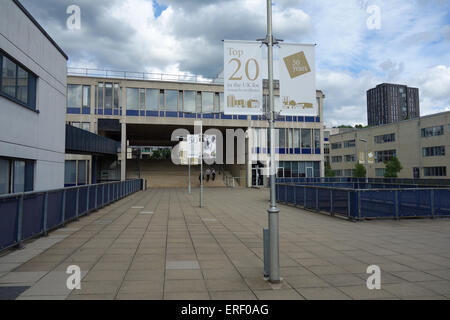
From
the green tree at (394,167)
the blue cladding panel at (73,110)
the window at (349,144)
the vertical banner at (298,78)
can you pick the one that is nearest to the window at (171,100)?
the blue cladding panel at (73,110)

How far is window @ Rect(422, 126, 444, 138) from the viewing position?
51750 millimetres

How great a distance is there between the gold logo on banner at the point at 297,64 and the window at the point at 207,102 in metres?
33.9

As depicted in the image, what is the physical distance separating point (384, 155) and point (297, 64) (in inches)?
2605

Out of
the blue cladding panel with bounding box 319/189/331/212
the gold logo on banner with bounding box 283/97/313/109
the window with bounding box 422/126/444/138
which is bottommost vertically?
the blue cladding panel with bounding box 319/189/331/212

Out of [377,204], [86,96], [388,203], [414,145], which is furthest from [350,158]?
[377,204]

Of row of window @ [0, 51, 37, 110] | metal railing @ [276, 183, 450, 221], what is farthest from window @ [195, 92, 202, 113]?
metal railing @ [276, 183, 450, 221]

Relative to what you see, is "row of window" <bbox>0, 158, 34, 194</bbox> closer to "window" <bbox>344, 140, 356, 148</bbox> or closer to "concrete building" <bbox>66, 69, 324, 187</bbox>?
"concrete building" <bbox>66, 69, 324, 187</bbox>

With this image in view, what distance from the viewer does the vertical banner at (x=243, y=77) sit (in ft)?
19.5

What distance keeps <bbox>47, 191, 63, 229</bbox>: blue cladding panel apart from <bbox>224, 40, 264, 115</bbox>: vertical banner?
6.51 meters

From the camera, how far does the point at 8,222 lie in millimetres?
7148

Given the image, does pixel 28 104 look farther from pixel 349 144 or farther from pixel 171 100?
pixel 349 144
